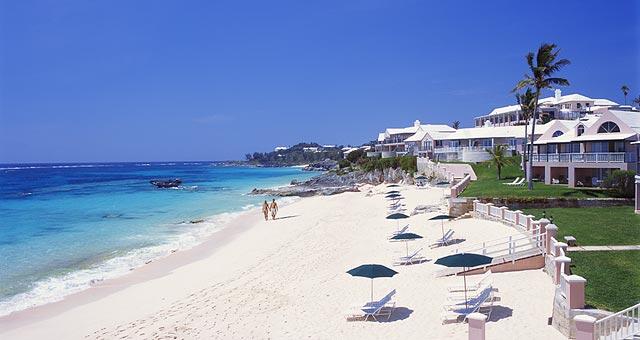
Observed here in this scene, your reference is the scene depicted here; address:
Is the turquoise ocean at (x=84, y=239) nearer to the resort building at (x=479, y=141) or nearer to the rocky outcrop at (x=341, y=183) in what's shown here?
the rocky outcrop at (x=341, y=183)

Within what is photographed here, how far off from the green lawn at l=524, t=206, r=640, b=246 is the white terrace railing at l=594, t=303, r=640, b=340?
9047 millimetres

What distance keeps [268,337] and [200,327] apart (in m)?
2.27

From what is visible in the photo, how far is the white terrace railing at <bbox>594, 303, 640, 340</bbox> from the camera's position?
866 centimetres

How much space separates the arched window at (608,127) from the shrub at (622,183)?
13.1ft

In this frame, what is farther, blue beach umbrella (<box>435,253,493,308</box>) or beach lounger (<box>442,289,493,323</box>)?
blue beach umbrella (<box>435,253,493,308</box>)

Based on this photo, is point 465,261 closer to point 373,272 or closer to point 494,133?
point 373,272

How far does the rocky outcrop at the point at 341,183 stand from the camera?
205 ft

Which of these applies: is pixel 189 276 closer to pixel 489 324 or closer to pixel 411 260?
pixel 411 260

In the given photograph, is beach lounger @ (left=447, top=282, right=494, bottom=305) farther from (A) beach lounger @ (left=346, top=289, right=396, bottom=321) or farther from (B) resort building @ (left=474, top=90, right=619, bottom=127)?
(B) resort building @ (left=474, top=90, right=619, bottom=127)

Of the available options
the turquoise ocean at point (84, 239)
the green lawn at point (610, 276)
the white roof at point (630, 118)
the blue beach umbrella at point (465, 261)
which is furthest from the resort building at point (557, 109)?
the blue beach umbrella at point (465, 261)

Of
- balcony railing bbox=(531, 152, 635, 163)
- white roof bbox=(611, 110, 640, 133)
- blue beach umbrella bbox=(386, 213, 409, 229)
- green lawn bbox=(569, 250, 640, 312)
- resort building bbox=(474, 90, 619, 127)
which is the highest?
resort building bbox=(474, 90, 619, 127)

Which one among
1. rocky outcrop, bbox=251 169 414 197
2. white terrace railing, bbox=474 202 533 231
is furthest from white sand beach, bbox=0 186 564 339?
rocky outcrop, bbox=251 169 414 197

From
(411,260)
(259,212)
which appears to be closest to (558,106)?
(259,212)

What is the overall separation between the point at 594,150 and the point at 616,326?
25.2 metres
